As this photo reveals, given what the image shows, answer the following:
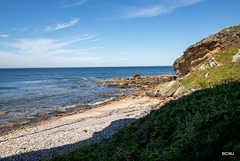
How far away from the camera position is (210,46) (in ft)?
75.6

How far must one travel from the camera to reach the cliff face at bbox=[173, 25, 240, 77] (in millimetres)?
20922

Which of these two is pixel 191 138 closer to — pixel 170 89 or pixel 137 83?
pixel 170 89

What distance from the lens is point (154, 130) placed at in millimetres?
7453

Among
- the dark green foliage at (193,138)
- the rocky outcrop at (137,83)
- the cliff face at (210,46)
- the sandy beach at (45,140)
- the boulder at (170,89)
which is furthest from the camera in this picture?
the rocky outcrop at (137,83)

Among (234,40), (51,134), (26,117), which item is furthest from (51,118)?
(234,40)

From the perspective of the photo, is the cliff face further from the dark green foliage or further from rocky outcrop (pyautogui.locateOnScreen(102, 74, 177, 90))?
the dark green foliage

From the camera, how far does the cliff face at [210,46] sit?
68.6ft

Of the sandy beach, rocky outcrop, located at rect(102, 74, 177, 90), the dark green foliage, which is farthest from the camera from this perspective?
rocky outcrop, located at rect(102, 74, 177, 90)

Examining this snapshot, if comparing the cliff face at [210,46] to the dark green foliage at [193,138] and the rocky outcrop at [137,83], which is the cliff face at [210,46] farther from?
the dark green foliage at [193,138]

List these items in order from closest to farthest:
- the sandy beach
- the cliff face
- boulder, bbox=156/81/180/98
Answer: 1. the sandy beach
2. boulder, bbox=156/81/180/98
3. the cliff face

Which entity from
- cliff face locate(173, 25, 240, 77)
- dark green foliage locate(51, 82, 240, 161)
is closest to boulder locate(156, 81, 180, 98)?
cliff face locate(173, 25, 240, 77)

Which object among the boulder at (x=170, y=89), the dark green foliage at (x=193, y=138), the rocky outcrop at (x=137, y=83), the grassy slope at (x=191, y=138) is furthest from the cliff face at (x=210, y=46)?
the dark green foliage at (x=193, y=138)

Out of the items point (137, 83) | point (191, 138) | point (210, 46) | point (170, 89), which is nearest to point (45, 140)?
point (191, 138)

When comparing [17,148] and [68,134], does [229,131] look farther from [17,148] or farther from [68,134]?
[17,148]
